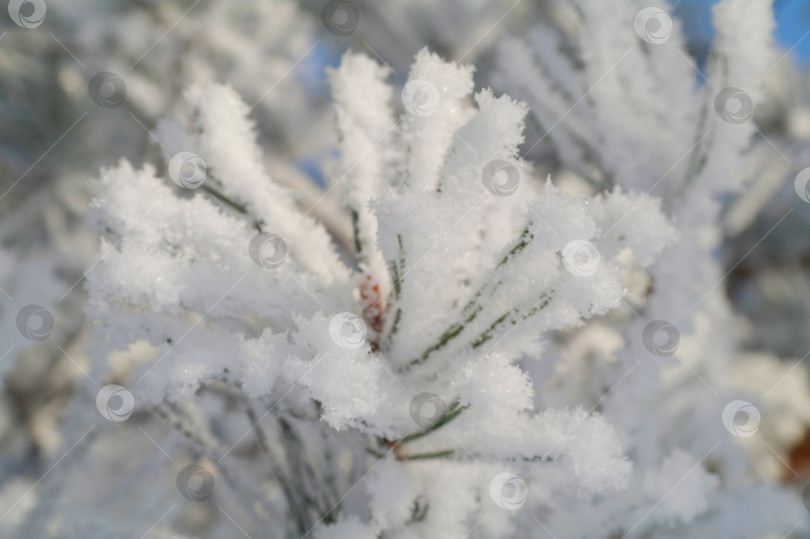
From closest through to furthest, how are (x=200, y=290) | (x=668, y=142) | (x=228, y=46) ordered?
(x=200, y=290), (x=668, y=142), (x=228, y=46)

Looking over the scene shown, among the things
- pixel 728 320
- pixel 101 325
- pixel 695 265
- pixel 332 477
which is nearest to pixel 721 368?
pixel 728 320

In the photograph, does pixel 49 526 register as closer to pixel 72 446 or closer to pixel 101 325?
pixel 72 446

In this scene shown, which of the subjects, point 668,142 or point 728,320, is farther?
point 728,320

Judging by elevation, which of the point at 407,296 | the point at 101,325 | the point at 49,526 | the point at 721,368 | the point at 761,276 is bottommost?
the point at 49,526

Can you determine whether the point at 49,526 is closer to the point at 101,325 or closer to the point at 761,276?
the point at 101,325

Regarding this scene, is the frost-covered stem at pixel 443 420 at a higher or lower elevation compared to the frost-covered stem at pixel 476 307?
lower

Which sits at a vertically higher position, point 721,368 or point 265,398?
point 721,368

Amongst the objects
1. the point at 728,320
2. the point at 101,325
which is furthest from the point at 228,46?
the point at 728,320

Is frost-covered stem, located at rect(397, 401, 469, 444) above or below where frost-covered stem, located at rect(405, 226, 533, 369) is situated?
below

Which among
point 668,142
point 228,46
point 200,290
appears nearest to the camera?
point 200,290
